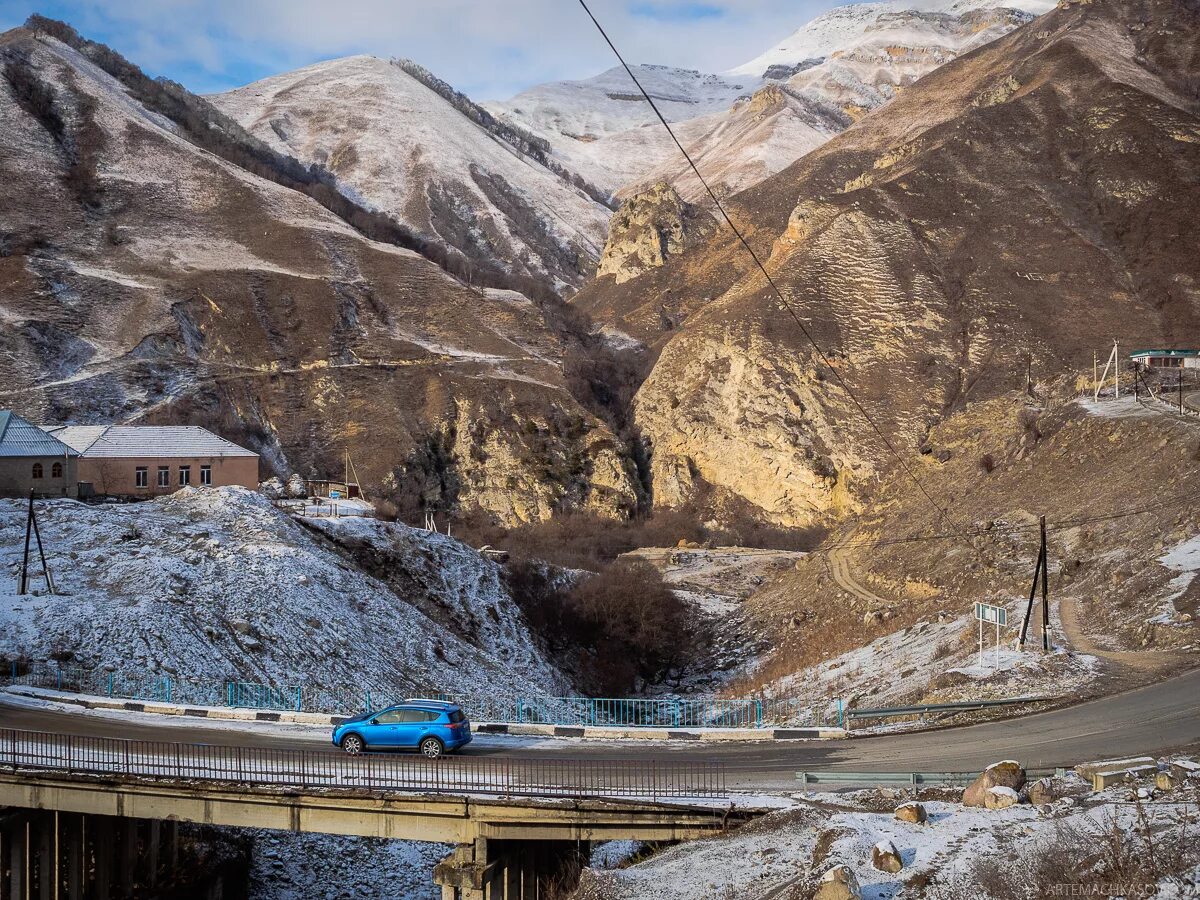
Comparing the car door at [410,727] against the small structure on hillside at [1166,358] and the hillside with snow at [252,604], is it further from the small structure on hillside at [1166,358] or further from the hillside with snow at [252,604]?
the small structure on hillside at [1166,358]

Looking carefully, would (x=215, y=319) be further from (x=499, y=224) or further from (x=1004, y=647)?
(x=499, y=224)

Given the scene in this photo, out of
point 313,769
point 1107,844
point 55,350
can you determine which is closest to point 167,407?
point 55,350

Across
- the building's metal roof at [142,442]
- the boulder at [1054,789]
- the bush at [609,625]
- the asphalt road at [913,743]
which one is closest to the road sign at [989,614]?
the asphalt road at [913,743]

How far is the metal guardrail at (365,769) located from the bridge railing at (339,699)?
25.8 feet

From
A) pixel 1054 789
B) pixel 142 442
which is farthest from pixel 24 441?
pixel 1054 789

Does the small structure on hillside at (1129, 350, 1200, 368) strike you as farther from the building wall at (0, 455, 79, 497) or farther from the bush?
the building wall at (0, 455, 79, 497)

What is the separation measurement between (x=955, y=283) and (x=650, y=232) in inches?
2107

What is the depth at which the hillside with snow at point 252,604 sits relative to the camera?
3519cm

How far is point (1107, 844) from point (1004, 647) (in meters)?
16.5

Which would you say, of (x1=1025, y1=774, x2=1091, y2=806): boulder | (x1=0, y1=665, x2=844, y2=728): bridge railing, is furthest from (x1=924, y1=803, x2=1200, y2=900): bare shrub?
(x1=0, y1=665, x2=844, y2=728): bridge railing

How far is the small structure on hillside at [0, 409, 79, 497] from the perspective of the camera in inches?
1927

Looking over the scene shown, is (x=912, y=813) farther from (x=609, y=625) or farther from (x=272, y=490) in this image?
(x=272, y=490)

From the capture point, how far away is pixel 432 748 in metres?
22.2

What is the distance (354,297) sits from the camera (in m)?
101
